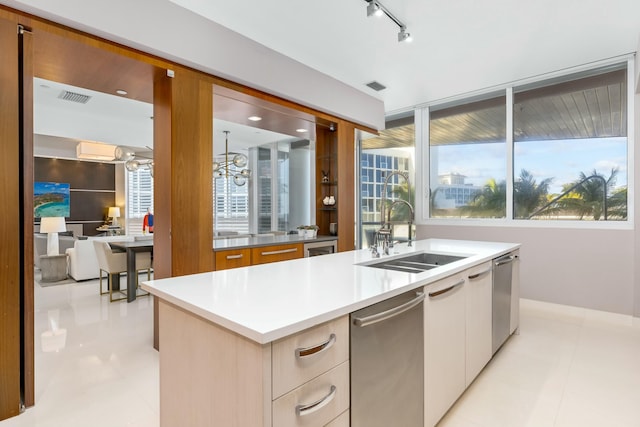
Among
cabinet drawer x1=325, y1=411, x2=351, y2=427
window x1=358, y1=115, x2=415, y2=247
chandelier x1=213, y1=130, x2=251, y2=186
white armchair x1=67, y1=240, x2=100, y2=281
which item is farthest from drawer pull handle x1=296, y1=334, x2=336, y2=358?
white armchair x1=67, y1=240, x2=100, y2=281

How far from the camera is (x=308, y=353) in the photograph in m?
1.04

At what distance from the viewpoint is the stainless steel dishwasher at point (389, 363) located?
1.20 metres

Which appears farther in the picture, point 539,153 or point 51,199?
point 51,199

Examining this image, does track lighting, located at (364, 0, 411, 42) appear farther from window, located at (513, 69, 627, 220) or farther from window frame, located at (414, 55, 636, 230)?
window, located at (513, 69, 627, 220)

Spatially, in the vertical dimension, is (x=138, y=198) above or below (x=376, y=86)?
below

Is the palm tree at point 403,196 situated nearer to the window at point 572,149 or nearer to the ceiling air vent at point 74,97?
the window at point 572,149

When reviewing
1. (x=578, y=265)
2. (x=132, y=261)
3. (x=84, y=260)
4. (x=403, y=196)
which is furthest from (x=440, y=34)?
(x=84, y=260)

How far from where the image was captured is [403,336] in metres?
1.41

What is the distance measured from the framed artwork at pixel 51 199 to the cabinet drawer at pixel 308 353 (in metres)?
9.25

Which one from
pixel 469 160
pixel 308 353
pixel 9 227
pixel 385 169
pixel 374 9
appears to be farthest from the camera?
pixel 385 169

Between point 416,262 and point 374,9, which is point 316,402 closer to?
point 416,262

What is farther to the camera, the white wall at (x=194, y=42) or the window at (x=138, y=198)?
the window at (x=138, y=198)

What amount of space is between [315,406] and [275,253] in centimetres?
237

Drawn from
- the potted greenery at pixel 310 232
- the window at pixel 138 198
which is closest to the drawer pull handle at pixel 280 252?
the potted greenery at pixel 310 232
